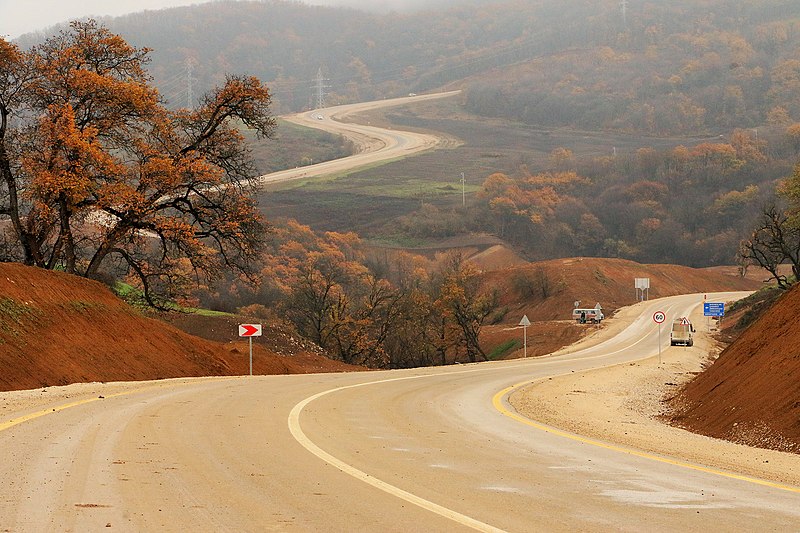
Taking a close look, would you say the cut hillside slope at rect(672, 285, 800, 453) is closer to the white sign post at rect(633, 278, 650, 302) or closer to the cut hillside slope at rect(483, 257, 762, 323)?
the cut hillside slope at rect(483, 257, 762, 323)

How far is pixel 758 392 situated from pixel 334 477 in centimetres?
1010

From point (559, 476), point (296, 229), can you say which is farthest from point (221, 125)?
point (296, 229)

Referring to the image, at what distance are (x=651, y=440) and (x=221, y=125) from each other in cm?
2738

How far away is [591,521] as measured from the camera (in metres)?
7.41

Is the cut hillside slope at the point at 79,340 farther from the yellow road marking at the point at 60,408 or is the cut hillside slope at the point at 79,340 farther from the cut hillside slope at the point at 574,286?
the cut hillside slope at the point at 574,286

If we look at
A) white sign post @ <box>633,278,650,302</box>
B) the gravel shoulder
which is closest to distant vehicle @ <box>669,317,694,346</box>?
the gravel shoulder

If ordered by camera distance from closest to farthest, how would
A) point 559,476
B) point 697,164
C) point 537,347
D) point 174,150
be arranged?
1. point 559,476
2. point 174,150
3. point 537,347
4. point 697,164

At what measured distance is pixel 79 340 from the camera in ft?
92.7

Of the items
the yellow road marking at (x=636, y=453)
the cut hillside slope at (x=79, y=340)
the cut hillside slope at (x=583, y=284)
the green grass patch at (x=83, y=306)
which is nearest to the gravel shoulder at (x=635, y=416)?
the yellow road marking at (x=636, y=453)

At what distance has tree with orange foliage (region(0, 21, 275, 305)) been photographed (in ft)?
104

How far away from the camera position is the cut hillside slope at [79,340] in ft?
81.3

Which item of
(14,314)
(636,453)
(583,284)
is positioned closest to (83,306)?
(14,314)

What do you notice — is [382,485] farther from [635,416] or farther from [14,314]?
[14,314]

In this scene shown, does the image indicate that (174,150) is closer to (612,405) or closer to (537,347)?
(612,405)
